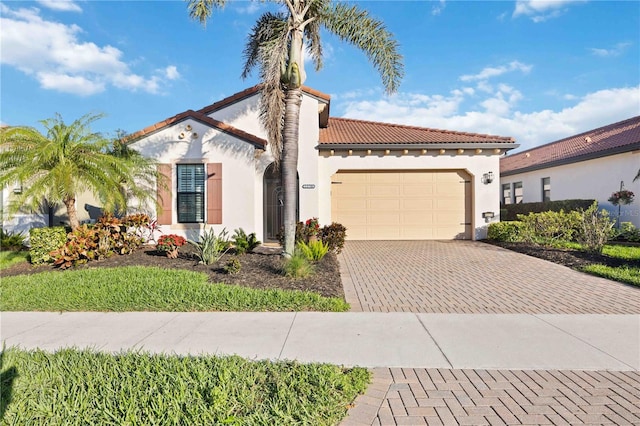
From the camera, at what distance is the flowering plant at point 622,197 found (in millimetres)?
13078

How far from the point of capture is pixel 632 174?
13.2 meters

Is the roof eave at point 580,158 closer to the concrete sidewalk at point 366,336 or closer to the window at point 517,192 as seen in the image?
the window at point 517,192

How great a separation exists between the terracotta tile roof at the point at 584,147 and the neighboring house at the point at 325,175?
588cm

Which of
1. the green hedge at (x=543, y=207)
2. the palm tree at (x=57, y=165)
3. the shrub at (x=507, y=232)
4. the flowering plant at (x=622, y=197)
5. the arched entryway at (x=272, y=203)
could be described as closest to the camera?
the palm tree at (x=57, y=165)

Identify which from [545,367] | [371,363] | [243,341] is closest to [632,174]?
[545,367]

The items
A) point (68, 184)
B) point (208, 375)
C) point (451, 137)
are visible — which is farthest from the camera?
point (451, 137)

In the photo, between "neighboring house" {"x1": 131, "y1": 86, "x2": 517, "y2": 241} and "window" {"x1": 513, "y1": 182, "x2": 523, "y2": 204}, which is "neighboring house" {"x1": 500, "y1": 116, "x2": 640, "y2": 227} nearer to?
"window" {"x1": 513, "y1": 182, "x2": 523, "y2": 204}

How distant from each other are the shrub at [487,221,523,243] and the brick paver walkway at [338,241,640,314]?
185 cm

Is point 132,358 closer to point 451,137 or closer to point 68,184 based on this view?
point 68,184

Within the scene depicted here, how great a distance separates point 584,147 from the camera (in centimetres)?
1645

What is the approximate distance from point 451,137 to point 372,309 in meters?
9.83

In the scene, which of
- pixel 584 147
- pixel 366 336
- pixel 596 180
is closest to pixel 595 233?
pixel 596 180

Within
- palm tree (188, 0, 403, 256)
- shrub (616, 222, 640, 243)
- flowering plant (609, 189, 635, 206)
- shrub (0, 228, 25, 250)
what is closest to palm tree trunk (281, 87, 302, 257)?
palm tree (188, 0, 403, 256)

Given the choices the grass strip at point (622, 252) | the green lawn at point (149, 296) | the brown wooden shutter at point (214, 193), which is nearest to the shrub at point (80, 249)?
the green lawn at point (149, 296)
